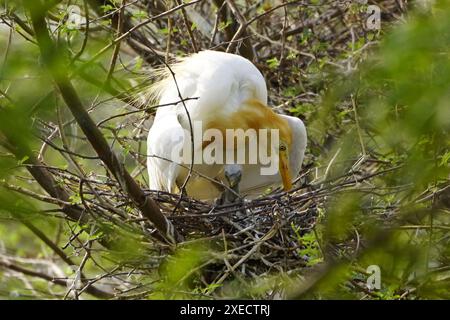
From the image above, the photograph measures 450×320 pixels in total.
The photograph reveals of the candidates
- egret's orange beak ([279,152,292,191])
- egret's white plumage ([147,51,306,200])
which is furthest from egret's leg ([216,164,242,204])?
egret's orange beak ([279,152,292,191])

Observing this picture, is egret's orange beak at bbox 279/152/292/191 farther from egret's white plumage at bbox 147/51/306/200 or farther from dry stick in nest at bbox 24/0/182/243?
dry stick in nest at bbox 24/0/182/243

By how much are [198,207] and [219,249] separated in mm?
252

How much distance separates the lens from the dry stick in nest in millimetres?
994

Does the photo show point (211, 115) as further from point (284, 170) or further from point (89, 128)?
point (89, 128)

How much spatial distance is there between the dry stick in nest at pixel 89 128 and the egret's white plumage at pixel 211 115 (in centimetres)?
47

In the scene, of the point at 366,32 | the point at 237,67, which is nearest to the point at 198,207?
the point at 237,67

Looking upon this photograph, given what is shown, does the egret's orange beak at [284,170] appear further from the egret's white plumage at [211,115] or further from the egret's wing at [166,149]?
the egret's wing at [166,149]

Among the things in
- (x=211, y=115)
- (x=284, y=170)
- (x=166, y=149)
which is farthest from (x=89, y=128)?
(x=284, y=170)

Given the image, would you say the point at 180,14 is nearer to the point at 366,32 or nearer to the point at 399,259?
the point at 366,32

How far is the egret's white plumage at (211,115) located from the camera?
107 inches

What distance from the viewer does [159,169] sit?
9.14ft

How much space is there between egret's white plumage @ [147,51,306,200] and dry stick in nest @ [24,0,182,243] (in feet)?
1.54

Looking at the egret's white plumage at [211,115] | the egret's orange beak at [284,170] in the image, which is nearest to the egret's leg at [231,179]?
the egret's white plumage at [211,115]

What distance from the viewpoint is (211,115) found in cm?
282
